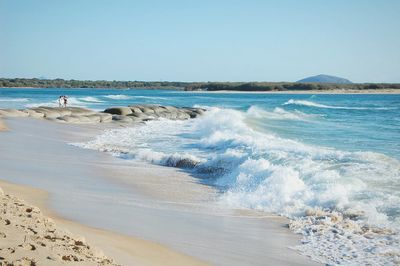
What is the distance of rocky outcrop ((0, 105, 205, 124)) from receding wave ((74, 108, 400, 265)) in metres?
17.3

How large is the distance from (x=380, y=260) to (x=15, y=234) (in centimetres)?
505

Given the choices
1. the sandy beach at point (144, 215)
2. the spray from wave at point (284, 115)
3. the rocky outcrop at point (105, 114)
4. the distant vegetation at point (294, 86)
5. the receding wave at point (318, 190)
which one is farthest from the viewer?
the distant vegetation at point (294, 86)

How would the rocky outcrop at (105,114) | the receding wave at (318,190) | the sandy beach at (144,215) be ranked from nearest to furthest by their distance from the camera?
the sandy beach at (144,215)
the receding wave at (318,190)
the rocky outcrop at (105,114)

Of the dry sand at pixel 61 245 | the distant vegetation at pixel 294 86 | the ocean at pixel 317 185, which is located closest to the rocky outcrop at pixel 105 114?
the ocean at pixel 317 185

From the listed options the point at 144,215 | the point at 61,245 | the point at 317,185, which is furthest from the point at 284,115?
the point at 61,245

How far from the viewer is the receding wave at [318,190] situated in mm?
7867

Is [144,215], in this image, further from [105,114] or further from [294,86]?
[294,86]

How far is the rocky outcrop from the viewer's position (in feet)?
117

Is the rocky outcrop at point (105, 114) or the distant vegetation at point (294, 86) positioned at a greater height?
the distant vegetation at point (294, 86)

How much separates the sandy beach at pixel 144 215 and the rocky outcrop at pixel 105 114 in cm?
2051

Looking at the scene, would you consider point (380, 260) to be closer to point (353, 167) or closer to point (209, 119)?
point (353, 167)

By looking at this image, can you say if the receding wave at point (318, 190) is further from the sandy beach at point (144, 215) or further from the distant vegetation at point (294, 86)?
the distant vegetation at point (294, 86)

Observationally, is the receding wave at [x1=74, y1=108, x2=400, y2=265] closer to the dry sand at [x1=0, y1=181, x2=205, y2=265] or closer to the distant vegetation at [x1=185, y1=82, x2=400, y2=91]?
the dry sand at [x1=0, y1=181, x2=205, y2=265]

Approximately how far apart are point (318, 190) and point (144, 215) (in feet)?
13.9
